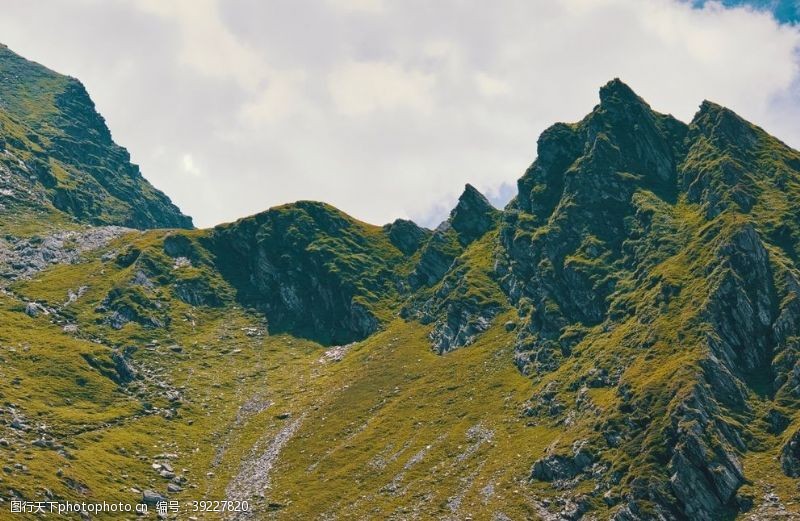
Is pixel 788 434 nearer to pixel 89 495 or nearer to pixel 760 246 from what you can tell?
pixel 760 246

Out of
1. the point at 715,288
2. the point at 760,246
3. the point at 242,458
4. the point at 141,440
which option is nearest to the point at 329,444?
the point at 242,458

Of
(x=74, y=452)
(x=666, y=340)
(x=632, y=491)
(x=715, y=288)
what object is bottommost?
(x=632, y=491)

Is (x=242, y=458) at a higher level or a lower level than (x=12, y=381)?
lower

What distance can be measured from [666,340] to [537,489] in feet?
173

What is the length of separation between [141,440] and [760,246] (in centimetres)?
16469

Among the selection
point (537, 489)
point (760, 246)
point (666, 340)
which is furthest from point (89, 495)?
point (760, 246)

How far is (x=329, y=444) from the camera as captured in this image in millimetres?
198375

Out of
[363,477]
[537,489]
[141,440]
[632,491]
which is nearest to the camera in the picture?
[632,491]

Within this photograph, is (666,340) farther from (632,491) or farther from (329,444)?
(329,444)

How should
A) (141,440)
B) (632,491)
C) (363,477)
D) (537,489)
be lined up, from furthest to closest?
(141,440) < (363,477) < (537,489) < (632,491)

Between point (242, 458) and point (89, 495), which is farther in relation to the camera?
point (242, 458)

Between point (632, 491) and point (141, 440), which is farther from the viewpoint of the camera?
point (141, 440)

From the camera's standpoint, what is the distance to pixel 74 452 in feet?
564

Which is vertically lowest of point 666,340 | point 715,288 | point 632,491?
point 632,491
